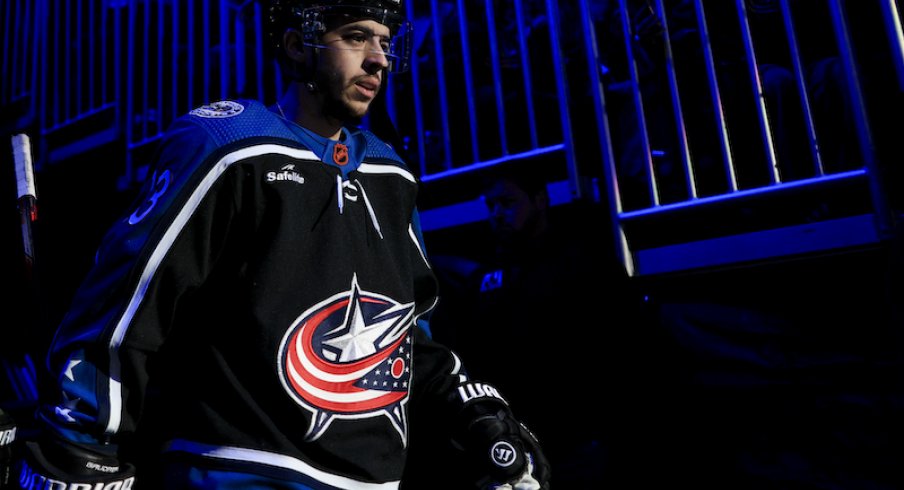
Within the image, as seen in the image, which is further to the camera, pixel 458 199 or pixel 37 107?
pixel 37 107

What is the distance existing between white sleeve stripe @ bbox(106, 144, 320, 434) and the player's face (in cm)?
26

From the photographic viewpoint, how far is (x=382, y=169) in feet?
5.46

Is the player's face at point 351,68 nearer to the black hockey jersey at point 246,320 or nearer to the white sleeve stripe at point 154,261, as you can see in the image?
the black hockey jersey at point 246,320

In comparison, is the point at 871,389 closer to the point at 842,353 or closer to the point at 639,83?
the point at 842,353

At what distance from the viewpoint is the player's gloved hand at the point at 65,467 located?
1.10m

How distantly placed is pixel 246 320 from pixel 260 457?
0.88 feet

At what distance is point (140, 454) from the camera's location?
57.6 inches

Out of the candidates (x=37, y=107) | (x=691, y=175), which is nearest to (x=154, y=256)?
(x=691, y=175)

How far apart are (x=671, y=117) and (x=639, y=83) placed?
8.1 inches

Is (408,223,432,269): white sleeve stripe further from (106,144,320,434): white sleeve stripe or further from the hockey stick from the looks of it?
the hockey stick

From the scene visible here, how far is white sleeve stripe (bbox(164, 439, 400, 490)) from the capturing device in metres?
1.23

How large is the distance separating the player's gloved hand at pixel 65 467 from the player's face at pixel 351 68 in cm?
90

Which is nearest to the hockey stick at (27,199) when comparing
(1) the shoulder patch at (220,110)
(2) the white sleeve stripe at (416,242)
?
(1) the shoulder patch at (220,110)

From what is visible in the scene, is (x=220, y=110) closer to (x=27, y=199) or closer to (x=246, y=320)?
(x=246, y=320)
